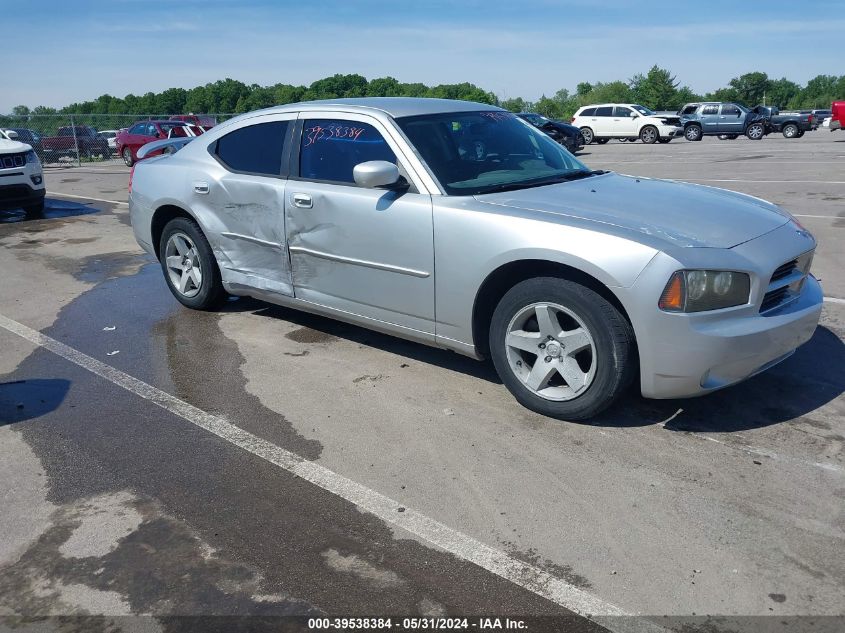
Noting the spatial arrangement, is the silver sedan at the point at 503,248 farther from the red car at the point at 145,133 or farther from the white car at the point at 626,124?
the white car at the point at 626,124

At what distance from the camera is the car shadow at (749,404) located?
4.06 meters

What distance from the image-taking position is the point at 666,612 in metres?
2.63

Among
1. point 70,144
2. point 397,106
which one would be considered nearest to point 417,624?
point 397,106

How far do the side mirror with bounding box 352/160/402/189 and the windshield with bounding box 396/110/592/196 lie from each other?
26cm

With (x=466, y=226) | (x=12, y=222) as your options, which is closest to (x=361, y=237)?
(x=466, y=226)

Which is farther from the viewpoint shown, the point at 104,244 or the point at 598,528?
the point at 104,244

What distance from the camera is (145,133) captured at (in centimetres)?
2723

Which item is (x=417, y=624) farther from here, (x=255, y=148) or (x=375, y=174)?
(x=255, y=148)

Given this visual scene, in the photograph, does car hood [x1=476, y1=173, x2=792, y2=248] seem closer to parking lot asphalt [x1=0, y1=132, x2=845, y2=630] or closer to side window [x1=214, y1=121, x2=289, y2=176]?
parking lot asphalt [x1=0, y1=132, x2=845, y2=630]

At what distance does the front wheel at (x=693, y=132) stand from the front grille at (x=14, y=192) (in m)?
29.9

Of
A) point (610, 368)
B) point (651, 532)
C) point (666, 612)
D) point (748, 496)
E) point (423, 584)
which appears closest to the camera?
point (666, 612)

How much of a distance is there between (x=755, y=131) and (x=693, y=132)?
2587 mm

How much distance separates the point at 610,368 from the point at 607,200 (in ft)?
3.37

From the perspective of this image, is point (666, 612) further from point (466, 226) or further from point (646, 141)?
point (646, 141)
